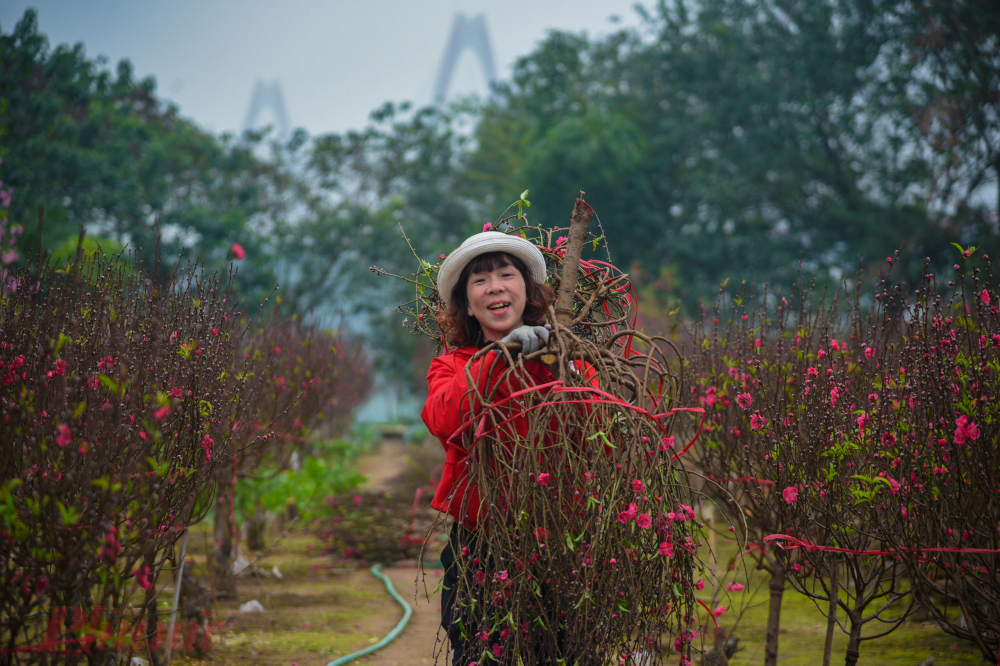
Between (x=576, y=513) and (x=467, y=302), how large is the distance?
0.93 meters

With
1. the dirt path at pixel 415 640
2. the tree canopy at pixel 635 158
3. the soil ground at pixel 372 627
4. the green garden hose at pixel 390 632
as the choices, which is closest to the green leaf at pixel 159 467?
the soil ground at pixel 372 627

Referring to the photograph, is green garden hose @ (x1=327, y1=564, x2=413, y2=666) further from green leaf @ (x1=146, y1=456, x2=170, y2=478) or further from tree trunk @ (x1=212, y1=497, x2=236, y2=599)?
green leaf @ (x1=146, y1=456, x2=170, y2=478)

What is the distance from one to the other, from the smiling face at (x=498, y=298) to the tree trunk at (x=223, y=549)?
3972 mm

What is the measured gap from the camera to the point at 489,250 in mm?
2547

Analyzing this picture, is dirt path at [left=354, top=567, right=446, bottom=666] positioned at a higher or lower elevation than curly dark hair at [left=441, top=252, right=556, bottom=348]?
lower

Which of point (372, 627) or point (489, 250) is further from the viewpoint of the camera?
point (372, 627)

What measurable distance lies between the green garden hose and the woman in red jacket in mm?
1809

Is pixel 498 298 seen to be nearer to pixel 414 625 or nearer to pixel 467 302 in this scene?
pixel 467 302

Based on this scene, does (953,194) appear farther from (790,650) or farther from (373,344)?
(373,344)

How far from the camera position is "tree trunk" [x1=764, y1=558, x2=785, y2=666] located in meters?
3.55

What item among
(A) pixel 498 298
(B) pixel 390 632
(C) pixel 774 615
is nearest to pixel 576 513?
(A) pixel 498 298

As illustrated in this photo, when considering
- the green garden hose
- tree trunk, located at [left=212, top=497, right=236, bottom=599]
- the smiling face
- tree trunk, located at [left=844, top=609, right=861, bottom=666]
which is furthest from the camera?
tree trunk, located at [left=212, top=497, right=236, bottom=599]

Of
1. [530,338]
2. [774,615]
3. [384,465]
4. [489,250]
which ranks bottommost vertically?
[384,465]

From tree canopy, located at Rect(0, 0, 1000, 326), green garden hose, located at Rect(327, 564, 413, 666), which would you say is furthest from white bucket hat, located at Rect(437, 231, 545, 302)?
tree canopy, located at Rect(0, 0, 1000, 326)
